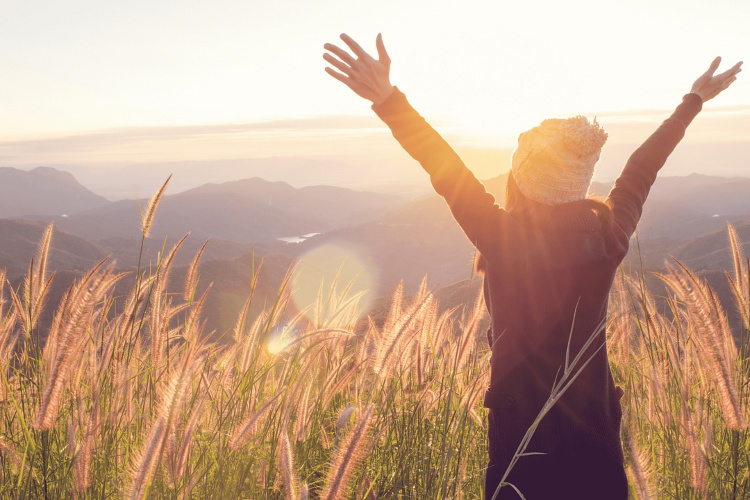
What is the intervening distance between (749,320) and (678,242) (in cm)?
4743

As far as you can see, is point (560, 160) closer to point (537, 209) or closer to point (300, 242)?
point (537, 209)

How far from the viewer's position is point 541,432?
1.82 m

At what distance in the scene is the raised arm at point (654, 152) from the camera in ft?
6.91

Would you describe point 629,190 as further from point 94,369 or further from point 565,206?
point 94,369

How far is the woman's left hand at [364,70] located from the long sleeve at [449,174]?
4cm

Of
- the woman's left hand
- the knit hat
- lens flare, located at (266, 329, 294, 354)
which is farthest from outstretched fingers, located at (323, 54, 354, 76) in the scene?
lens flare, located at (266, 329, 294, 354)

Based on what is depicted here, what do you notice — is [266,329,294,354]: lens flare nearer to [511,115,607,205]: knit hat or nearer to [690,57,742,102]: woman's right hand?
[511,115,607,205]: knit hat

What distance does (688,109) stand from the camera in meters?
2.49

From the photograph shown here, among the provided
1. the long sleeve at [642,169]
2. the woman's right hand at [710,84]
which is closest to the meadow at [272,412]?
the long sleeve at [642,169]

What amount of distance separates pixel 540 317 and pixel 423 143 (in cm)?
66

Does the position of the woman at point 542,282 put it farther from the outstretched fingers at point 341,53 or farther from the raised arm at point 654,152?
the raised arm at point 654,152

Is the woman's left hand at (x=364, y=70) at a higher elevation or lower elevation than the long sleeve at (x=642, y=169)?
higher

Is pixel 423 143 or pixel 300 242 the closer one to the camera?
pixel 423 143

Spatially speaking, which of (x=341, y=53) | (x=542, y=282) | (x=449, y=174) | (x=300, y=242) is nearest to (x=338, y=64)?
(x=341, y=53)
